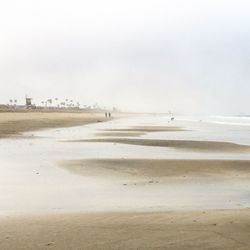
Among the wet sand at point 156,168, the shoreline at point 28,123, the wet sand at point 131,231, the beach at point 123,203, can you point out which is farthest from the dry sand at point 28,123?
the wet sand at point 131,231

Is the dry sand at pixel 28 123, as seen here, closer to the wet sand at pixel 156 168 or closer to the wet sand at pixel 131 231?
the wet sand at pixel 156 168

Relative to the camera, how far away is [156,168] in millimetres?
16547

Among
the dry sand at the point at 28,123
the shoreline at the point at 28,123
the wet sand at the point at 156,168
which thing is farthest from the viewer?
the dry sand at the point at 28,123

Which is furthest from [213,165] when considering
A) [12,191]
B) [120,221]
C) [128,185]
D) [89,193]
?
[120,221]

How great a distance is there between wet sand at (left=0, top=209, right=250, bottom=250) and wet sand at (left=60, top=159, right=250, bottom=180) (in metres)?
5.96

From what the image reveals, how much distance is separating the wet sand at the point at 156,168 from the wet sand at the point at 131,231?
5962 millimetres

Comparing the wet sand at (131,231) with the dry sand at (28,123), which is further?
the dry sand at (28,123)

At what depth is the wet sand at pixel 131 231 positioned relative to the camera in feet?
21.4

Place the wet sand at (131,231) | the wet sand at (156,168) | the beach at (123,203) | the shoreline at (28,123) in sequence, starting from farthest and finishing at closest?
the shoreline at (28,123) < the wet sand at (156,168) < the beach at (123,203) < the wet sand at (131,231)

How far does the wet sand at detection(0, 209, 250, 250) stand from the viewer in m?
6.54

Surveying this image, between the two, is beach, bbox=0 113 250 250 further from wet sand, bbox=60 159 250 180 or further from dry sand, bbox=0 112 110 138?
dry sand, bbox=0 112 110 138

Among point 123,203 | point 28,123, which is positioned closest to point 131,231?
point 123,203

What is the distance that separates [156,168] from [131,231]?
937 centimetres

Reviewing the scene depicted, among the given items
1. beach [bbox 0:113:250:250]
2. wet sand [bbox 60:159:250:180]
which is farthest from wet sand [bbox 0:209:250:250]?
wet sand [bbox 60:159:250:180]
